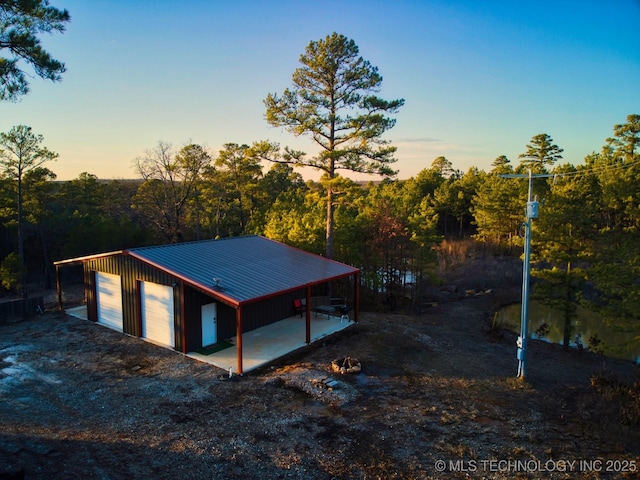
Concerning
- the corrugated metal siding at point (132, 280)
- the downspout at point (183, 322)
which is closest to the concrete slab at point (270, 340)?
the downspout at point (183, 322)

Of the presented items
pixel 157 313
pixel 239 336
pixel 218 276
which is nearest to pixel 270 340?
pixel 218 276

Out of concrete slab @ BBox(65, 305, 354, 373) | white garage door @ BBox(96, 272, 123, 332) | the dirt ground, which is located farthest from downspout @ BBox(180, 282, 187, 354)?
white garage door @ BBox(96, 272, 123, 332)

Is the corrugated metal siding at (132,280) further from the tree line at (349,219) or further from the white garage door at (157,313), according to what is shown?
the tree line at (349,219)

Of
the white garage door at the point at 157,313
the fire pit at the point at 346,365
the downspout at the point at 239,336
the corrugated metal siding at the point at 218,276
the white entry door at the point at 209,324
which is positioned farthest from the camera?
the white entry door at the point at 209,324

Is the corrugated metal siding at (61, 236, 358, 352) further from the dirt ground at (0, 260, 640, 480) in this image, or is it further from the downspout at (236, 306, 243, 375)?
the dirt ground at (0, 260, 640, 480)

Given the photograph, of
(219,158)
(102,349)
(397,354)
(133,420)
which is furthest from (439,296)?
(133,420)
